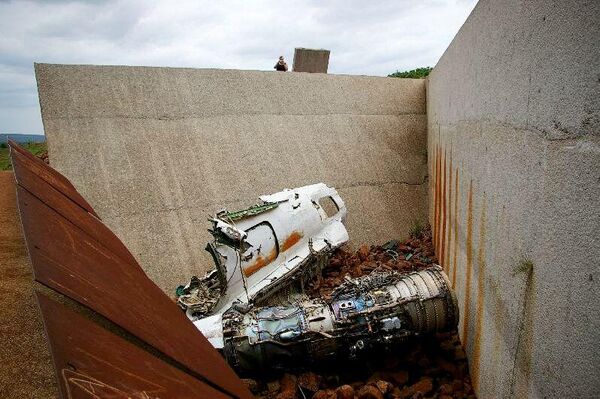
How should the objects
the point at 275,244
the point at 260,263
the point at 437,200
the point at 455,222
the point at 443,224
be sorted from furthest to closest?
the point at 437,200 → the point at 443,224 → the point at 275,244 → the point at 260,263 → the point at 455,222

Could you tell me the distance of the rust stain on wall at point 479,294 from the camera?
10.4ft

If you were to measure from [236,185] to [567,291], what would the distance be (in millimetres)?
6025

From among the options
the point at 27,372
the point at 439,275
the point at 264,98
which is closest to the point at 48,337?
the point at 27,372

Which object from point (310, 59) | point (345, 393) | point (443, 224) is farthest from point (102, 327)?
point (310, 59)

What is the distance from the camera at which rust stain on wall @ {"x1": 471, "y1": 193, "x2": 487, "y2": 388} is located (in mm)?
3162

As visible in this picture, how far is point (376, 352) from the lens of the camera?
3814 mm

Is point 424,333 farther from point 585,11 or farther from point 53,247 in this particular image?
point 53,247

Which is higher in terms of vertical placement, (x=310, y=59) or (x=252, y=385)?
(x=310, y=59)

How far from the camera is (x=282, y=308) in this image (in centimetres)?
410

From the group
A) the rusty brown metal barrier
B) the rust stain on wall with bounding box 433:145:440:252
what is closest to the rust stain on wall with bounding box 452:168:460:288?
the rust stain on wall with bounding box 433:145:440:252

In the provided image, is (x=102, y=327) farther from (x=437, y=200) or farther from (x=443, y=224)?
(x=437, y=200)

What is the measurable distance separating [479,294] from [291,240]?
263 cm

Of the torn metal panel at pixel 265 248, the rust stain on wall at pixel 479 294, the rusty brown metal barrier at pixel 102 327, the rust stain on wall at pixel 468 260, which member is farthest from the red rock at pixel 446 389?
the rusty brown metal barrier at pixel 102 327

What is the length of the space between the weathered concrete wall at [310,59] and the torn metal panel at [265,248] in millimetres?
5037
